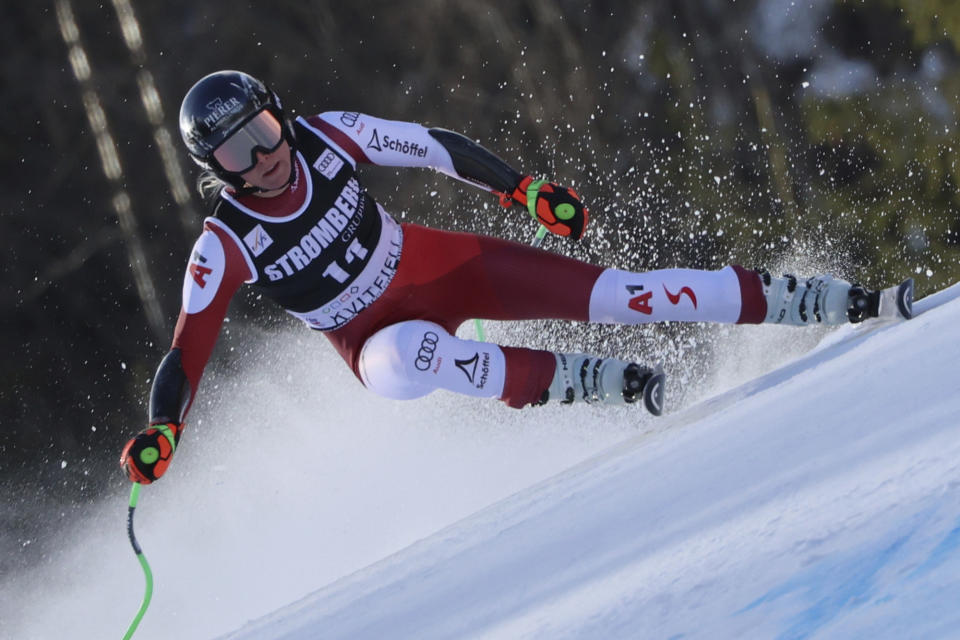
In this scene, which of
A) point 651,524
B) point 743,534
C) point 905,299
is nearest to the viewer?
point 743,534

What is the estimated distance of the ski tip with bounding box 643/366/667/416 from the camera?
2803mm

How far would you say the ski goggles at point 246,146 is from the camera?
113 inches

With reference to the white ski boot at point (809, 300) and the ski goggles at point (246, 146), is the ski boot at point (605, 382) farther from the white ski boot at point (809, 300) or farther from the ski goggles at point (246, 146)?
the ski goggles at point (246, 146)

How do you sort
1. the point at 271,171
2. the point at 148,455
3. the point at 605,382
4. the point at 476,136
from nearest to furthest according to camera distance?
the point at 148,455 < the point at 605,382 < the point at 271,171 < the point at 476,136

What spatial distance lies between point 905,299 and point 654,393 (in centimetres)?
64

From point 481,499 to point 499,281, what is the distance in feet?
4.63

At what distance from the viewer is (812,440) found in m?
1.80

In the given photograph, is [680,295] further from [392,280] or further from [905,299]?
[392,280]

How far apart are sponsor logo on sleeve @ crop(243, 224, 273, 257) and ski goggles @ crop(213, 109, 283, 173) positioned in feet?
0.56

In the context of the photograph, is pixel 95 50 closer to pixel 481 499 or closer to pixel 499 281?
pixel 481 499

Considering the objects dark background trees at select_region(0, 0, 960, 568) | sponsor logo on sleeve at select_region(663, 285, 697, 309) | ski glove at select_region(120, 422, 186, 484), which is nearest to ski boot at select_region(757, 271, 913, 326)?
sponsor logo on sleeve at select_region(663, 285, 697, 309)

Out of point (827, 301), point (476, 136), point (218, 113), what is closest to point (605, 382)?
point (827, 301)

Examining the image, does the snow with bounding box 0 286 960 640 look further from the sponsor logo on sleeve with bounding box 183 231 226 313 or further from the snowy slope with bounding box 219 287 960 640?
the sponsor logo on sleeve with bounding box 183 231 226 313

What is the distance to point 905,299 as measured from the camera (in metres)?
2.58
